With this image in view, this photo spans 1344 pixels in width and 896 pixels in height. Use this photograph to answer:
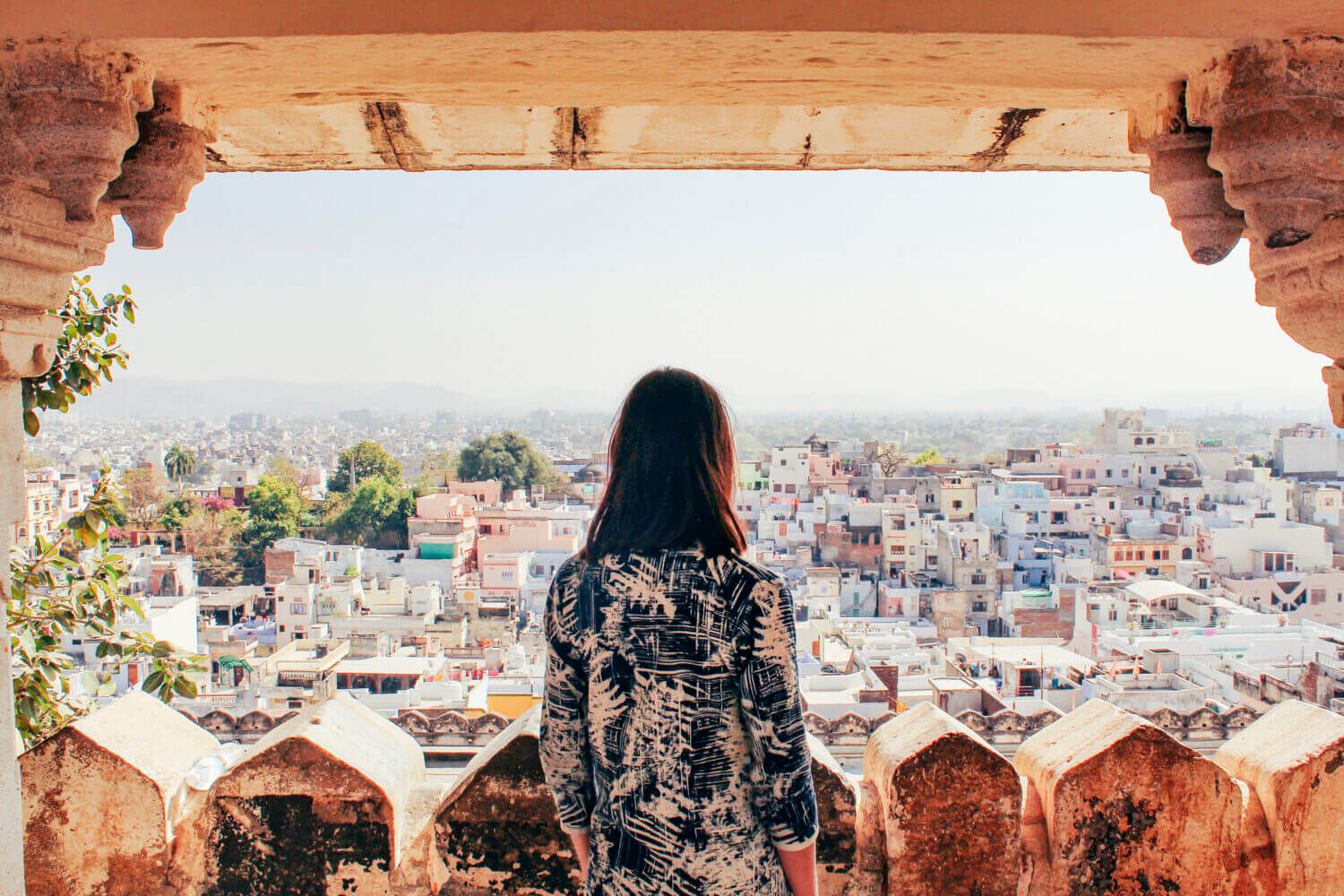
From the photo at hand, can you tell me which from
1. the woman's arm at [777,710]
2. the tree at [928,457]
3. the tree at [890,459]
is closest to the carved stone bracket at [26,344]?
the woman's arm at [777,710]

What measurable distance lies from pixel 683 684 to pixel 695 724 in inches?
1.9

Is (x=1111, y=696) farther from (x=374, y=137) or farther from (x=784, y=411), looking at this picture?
(x=784, y=411)

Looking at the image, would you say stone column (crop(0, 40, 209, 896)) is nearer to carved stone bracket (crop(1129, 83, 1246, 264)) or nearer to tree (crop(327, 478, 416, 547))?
carved stone bracket (crop(1129, 83, 1246, 264))

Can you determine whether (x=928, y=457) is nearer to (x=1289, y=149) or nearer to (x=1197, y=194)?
(x=1197, y=194)

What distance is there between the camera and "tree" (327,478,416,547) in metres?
37.4

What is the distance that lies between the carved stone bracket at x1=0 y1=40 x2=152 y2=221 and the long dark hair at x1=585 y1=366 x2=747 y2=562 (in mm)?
824

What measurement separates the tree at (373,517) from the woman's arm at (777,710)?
122ft

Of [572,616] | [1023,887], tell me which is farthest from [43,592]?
[1023,887]

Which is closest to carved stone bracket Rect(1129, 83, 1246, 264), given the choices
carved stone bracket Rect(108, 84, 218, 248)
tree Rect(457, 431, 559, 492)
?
carved stone bracket Rect(108, 84, 218, 248)

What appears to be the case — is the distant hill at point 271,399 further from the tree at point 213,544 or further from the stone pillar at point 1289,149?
the stone pillar at point 1289,149

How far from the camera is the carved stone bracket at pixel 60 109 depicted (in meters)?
1.27

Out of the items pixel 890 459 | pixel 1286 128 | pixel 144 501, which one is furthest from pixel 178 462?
pixel 1286 128

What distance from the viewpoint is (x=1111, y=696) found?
46.3 ft

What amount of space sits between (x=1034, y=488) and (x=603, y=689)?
41842 mm
